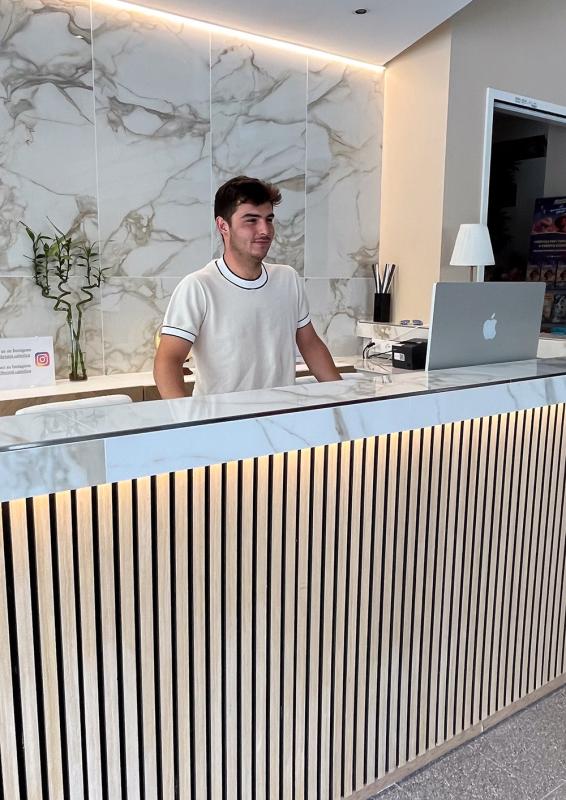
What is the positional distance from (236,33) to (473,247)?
1.99 metres

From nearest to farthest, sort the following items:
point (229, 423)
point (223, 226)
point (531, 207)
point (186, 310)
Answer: point (229, 423), point (186, 310), point (223, 226), point (531, 207)

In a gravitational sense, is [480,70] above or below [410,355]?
above

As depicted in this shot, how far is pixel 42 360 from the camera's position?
3854 mm

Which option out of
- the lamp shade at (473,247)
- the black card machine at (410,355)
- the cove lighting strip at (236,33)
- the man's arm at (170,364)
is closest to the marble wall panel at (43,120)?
the cove lighting strip at (236,33)

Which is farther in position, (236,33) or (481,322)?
(236,33)

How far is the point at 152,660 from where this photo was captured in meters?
Answer: 1.53

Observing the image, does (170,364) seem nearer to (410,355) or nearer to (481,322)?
(481,322)

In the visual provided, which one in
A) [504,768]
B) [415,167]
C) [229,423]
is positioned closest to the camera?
[229,423]

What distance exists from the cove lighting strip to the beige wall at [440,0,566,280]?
0.67 m

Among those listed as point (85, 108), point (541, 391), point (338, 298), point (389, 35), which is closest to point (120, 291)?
point (85, 108)

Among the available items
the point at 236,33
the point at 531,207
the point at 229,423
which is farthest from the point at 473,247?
the point at 229,423

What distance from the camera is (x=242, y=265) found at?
97.9 inches

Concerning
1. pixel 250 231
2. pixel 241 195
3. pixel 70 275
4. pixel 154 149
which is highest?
pixel 154 149

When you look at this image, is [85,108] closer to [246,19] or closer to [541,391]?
[246,19]
